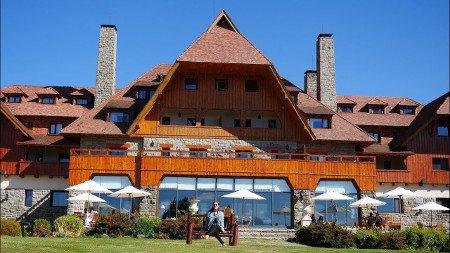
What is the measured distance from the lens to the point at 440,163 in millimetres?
43562

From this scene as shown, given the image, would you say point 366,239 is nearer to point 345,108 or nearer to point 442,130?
point 442,130

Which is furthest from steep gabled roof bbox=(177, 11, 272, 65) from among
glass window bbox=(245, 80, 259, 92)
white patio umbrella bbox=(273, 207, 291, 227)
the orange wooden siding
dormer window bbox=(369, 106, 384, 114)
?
dormer window bbox=(369, 106, 384, 114)

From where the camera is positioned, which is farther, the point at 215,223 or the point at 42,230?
the point at 42,230

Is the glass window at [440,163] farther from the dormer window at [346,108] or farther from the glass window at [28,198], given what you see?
the glass window at [28,198]

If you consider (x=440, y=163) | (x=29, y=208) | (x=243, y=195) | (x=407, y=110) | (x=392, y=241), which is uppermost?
(x=407, y=110)

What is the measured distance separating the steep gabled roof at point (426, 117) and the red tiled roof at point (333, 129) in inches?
194

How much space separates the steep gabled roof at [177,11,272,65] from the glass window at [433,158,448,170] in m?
14.9

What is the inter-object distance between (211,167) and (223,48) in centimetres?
753

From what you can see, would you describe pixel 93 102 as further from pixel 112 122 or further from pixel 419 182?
pixel 419 182

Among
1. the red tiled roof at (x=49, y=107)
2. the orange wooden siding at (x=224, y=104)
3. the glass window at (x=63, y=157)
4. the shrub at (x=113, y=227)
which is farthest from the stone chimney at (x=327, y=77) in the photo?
the shrub at (x=113, y=227)

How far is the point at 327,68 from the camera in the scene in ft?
144

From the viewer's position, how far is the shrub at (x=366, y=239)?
2689cm

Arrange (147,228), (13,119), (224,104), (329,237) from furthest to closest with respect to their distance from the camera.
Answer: (13,119) < (224,104) < (147,228) < (329,237)

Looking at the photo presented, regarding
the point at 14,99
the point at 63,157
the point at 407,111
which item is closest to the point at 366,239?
the point at 63,157
